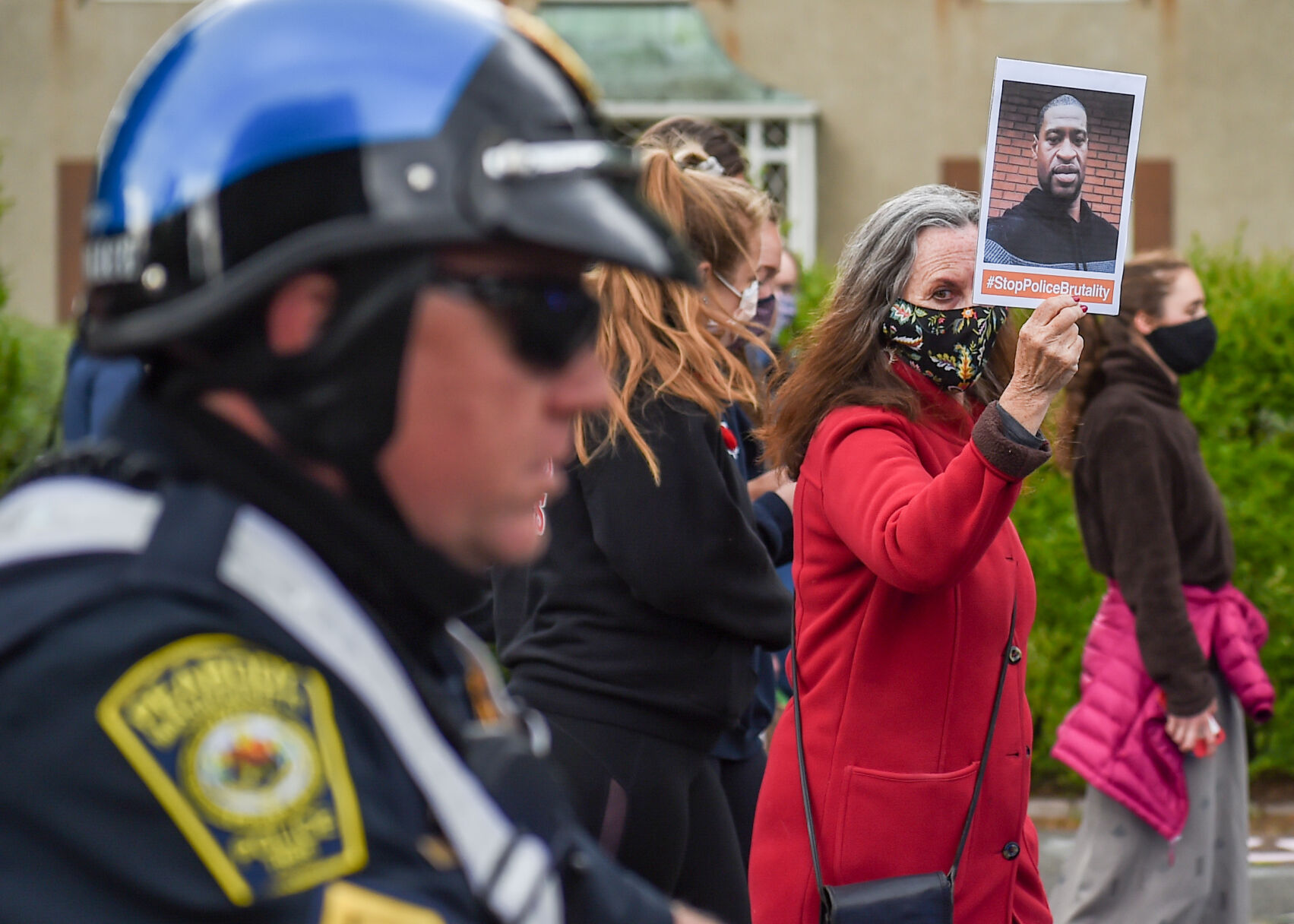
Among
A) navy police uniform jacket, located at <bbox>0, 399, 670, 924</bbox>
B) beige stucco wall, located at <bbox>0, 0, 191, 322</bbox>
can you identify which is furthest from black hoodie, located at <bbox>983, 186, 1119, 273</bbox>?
beige stucco wall, located at <bbox>0, 0, 191, 322</bbox>

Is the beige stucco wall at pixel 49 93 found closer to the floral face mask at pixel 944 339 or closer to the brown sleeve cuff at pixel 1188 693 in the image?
the brown sleeve cuff at pixel 1188 693

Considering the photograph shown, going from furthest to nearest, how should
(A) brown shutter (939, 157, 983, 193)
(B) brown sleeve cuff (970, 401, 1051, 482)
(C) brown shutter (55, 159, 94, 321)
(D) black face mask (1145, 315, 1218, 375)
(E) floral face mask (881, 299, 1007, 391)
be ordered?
(C) brown shutter (55, 159, 94, 321), (A) brown shutter (939, 157, 983, 193), (D) black face mask (1145, 315, 1218, 375), (E) floral face mask (881, 299, 1007, 391), (B) brown sleeve cuff (970, 401, 1051, 482)

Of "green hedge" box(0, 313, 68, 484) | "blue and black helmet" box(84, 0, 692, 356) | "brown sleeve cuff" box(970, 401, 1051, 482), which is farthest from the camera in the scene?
"green hedge" box(0, 313, 68, 484)

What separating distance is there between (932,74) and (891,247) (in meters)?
13.8

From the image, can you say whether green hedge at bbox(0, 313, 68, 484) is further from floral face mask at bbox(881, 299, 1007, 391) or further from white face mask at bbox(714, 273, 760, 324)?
floral face mask at bbox(881, 299, 1007, 391)

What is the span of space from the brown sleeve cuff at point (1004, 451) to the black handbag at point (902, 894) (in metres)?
0.43

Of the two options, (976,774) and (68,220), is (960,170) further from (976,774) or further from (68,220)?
(976,774)

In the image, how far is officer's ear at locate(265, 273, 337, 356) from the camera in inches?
38.0

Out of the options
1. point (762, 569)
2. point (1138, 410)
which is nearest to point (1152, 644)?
point (1138, 410)

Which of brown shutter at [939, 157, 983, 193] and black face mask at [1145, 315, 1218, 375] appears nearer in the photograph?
black face mask at [1145, 315, 1218, 375]

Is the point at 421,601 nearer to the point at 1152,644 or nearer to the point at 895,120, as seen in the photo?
the point at 1152,644

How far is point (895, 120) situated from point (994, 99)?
14.0 meters

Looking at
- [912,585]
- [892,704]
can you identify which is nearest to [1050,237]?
[912,585]

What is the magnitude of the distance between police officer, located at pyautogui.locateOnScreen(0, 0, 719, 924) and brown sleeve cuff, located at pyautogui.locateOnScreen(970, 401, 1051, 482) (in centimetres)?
150
